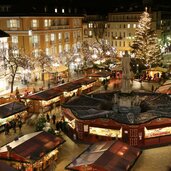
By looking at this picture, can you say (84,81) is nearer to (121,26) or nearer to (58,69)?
(58,69)

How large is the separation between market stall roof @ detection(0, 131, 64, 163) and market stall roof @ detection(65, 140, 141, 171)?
312 centimetres

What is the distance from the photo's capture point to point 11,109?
37.0 metres

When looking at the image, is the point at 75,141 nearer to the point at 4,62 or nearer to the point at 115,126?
the point at 115,126

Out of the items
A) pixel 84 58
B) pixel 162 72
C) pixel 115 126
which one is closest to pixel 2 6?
pixel 84 58

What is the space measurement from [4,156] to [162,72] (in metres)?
40.2

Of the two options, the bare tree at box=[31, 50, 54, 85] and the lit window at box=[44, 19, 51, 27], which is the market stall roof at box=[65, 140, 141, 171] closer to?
the bare tree at box=[31, 50, 54, 85]

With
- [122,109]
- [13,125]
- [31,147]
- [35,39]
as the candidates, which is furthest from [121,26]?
[31,147]

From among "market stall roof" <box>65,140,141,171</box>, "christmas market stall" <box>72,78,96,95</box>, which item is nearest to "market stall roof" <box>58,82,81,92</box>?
"christmas market stall" <box>72,78,96,95</box>

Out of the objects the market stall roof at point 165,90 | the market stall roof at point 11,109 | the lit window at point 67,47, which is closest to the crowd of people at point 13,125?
the market stall roof at point 11,109

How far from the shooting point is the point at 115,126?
30.7m

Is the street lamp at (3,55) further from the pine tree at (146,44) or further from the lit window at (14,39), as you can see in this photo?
the pine tree at (146,44)

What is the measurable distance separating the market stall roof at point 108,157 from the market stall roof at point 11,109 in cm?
1422

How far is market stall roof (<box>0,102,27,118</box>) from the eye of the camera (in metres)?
36.0

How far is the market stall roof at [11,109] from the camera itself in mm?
35969
